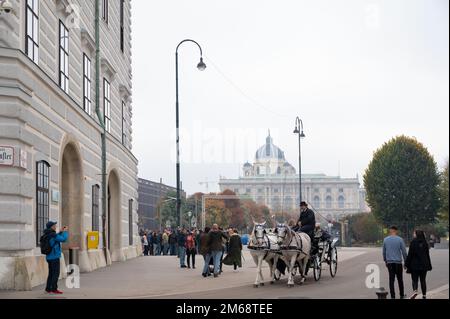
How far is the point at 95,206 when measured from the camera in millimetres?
30297

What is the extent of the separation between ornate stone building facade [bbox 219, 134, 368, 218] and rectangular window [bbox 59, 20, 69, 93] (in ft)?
493

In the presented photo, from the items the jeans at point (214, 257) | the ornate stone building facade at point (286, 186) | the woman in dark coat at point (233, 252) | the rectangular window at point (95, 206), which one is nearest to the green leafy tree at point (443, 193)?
the woman in dark coat at point (233, 252)

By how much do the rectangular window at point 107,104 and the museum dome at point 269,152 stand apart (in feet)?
490

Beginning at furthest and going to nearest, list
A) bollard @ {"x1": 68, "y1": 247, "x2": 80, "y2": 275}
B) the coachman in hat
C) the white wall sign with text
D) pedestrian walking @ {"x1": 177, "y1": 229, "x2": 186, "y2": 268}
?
pedestrian walking @ {"x1": 177, "y1": 229, "x2": 186, "y2": 268} < bollard @ {"x1": 68, "y1": 247, "x2": 80, "y2": 275} < the coachman in hat < the white wall sign with text

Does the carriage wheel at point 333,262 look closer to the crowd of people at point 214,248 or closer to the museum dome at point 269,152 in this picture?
the crowd of people at point 214,248

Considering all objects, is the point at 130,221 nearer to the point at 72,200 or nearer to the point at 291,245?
the point at 72,200

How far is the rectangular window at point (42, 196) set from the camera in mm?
21266

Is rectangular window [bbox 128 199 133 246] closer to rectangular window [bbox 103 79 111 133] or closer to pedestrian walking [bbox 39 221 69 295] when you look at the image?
rectangular window [bbox 103 79 111 133]

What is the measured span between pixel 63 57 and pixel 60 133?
3000mm

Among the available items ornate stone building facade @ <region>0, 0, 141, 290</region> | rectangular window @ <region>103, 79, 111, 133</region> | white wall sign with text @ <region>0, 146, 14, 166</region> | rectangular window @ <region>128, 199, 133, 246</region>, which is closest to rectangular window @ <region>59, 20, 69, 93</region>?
ornate stone building facade @ <region>0, 0, 141, 290</region>

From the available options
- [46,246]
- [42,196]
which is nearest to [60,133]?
[42,196]

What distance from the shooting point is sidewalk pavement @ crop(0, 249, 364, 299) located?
1855cm
